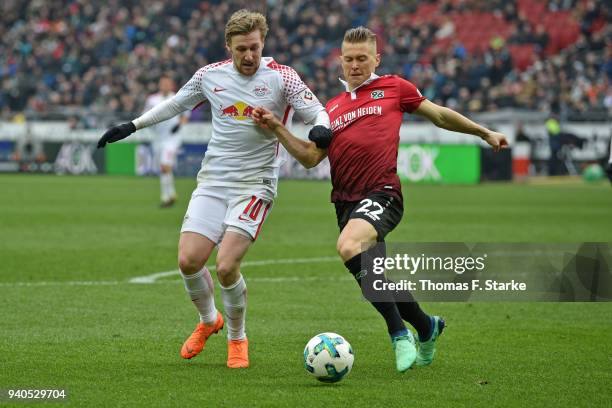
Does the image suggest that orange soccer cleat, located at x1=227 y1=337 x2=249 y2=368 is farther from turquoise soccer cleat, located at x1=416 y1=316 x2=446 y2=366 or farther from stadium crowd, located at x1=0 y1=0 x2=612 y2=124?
stadium crowd, located at x1=0 y1=0 x2=612 y2=124

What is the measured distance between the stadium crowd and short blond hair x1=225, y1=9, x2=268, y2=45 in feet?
81.3

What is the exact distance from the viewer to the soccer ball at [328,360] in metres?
6.09

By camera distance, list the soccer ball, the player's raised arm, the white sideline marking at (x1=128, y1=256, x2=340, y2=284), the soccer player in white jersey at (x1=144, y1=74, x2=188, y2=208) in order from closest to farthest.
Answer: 1. the soccer ball
2. the player's raised arm
3. the white sideline marking at (x1=128, y1=256, x2=340, y2=284)
4. the soccer player in white jersey at (x1=144, y1=74, x2=188, y2=208)

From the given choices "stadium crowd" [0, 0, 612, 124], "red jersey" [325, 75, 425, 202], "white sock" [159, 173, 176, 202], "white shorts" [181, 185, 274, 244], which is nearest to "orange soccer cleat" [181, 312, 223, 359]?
"white shorts" [181, 185, 274, 244]

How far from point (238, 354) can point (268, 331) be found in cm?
132

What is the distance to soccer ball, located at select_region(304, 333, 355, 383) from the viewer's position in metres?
6.09

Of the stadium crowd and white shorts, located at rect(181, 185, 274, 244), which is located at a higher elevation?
white shorts, located at rect(181, 185, 274, 244)

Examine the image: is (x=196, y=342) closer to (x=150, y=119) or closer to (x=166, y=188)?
(x=150, y=119)

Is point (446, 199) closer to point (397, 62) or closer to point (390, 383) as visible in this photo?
point (397, 62)

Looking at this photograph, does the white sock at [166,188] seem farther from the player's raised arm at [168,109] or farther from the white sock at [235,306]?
the white sock at [235,306]

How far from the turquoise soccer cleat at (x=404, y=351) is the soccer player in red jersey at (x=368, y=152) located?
0.07ft

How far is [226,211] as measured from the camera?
7.05m

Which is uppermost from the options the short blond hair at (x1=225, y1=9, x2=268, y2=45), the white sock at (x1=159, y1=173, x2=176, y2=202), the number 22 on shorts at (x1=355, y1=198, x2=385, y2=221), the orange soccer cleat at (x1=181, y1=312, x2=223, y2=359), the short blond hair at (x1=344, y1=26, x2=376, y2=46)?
the short blond hair at (x1=225, y1=9, x2=268, y2=45)

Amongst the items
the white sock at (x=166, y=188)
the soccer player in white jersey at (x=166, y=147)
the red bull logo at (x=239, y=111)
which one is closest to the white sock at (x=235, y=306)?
the red bull logo at (x=239, y=111)
